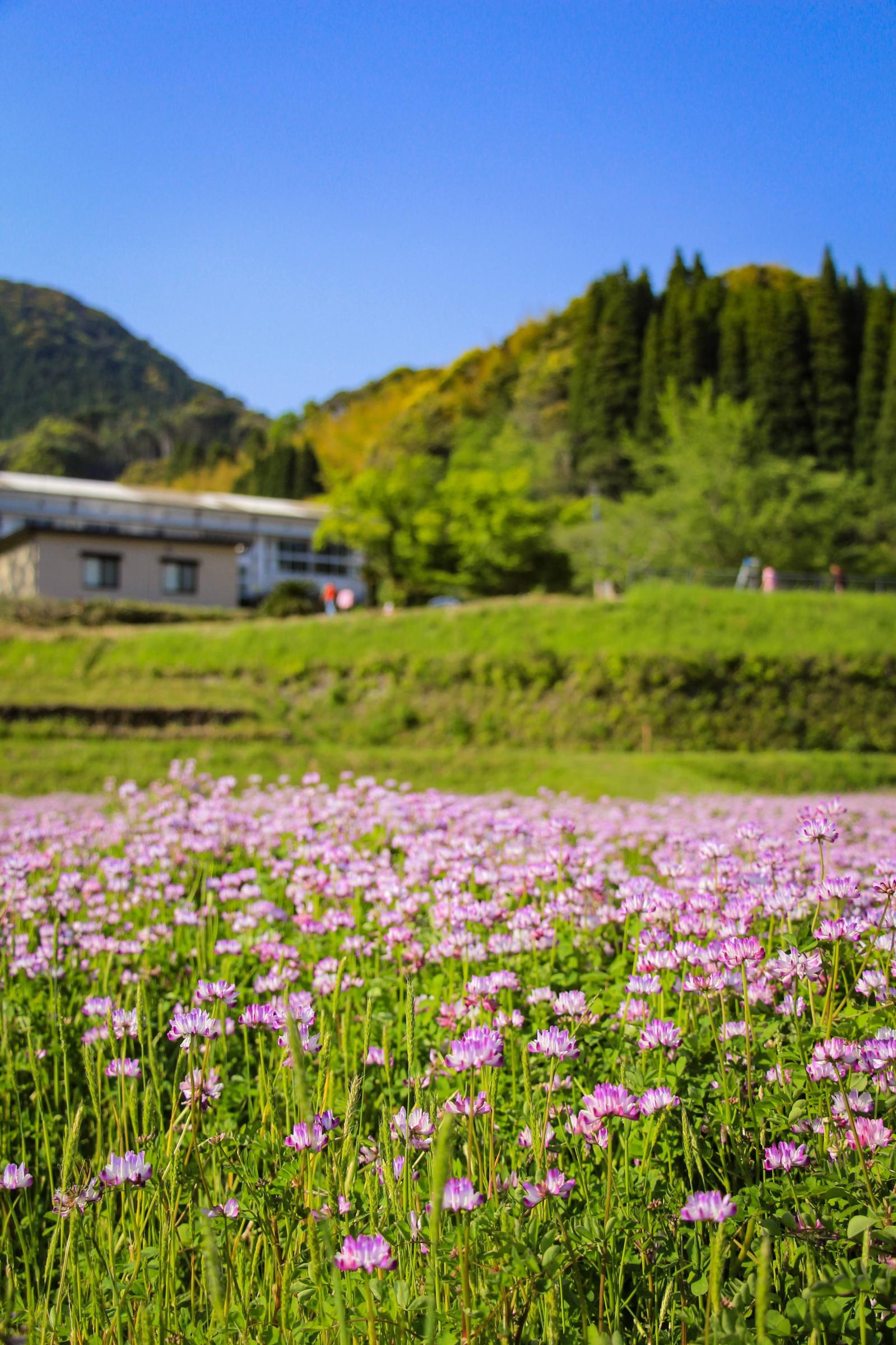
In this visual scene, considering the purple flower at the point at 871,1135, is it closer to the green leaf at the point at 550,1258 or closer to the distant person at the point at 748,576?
the green leaf at the point at 550,1258

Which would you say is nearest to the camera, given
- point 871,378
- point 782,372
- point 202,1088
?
point 202,1088

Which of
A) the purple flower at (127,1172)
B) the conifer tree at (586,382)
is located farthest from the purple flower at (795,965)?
the conifer tree at (586,382)

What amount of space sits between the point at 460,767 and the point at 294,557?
37378 millimetres

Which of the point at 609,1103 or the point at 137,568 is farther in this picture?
the point at 137,568

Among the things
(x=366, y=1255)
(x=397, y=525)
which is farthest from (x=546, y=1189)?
(x=397, y=525)

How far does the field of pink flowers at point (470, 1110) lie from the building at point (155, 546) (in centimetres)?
3616

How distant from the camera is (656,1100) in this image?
1.78 meters

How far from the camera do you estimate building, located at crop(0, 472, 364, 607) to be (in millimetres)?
37281

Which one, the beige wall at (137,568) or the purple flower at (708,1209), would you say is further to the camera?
the beige wall at (137,568)

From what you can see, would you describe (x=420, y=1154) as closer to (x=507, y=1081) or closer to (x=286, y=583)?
(x=507, y=1081)

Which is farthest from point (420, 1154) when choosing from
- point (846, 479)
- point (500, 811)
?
point (846, 479)

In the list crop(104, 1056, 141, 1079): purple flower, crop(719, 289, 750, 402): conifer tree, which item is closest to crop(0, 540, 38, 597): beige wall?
crop(104, 1056, 141, 1079): purple flower

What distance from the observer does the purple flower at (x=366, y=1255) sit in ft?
4.72

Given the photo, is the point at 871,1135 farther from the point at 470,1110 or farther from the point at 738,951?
the point at 470,1110
